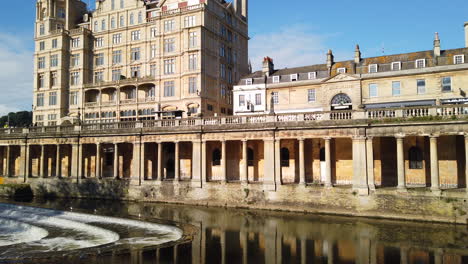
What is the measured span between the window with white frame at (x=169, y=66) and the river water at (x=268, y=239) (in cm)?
2495

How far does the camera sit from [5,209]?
3130 centimetres

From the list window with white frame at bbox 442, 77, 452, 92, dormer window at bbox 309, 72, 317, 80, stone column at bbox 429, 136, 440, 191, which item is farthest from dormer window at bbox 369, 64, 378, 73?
stone column at bbox 429, 136, 440, 191

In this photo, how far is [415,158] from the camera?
1171 inches

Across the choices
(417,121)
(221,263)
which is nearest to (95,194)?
(221,263)

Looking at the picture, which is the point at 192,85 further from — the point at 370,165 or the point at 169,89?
the point at 370,165

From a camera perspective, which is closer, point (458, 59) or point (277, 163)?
point (277, 163)

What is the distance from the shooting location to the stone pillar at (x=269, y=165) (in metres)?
30.1

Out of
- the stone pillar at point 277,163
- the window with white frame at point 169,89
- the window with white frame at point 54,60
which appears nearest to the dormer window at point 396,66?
the stone pillar at point 277,163

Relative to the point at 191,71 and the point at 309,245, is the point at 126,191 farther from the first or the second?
the point at 309,245

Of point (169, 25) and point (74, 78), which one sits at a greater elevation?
point (169, 25)

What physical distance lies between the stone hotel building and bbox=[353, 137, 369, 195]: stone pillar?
23755 mm

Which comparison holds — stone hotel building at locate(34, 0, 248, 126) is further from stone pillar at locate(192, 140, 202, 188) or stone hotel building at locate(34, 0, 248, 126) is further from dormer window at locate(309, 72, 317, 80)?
dormer window at locate(309, 72, 317, 80)

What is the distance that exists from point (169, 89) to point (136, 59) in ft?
30.6

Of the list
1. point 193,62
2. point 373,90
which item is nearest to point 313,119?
point 373,90
